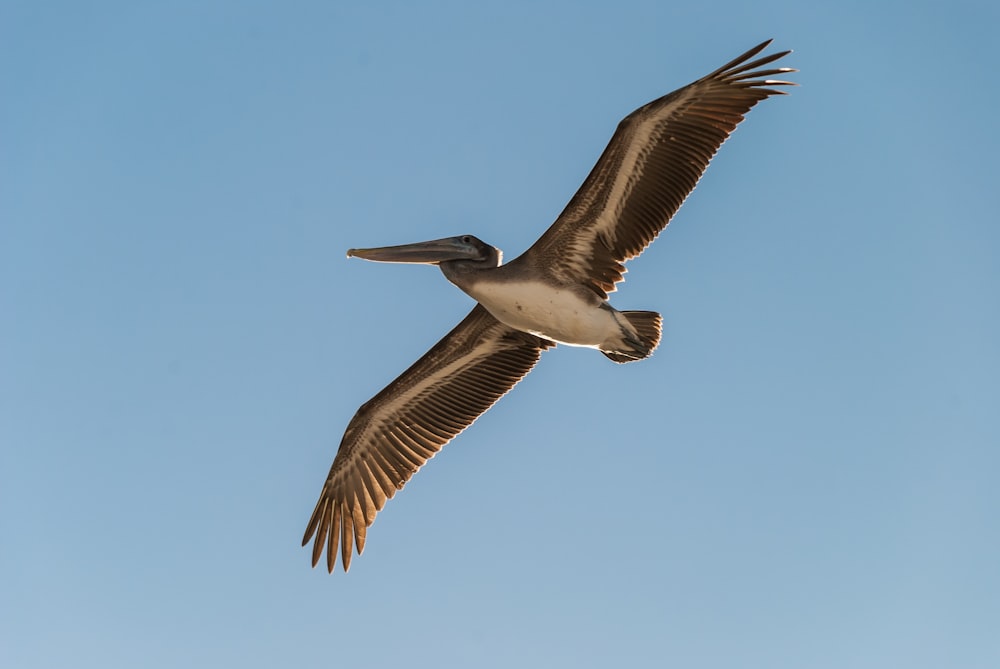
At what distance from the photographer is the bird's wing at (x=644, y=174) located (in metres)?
12.9

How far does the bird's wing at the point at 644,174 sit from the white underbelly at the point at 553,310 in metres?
0.26

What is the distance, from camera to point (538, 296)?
13469 mm

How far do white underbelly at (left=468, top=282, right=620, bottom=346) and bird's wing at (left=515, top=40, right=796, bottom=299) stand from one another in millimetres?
256

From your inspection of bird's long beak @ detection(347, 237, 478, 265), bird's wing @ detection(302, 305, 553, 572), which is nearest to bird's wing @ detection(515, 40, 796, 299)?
bird's long beak @ detection(347, 237, 478, 265)

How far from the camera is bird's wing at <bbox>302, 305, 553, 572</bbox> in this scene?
14820mm

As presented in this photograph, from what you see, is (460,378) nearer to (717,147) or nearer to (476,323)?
(476,323)

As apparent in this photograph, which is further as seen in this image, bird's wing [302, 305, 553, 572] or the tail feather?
bird's wing [302, 305, 553, 572]

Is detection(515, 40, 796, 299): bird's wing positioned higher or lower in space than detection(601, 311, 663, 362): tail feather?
higher

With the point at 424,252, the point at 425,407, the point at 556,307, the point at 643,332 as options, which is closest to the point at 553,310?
the point at 556,307

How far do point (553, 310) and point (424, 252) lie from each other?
1.76 meters

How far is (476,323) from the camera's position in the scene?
14797mm

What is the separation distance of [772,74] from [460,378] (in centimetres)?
518

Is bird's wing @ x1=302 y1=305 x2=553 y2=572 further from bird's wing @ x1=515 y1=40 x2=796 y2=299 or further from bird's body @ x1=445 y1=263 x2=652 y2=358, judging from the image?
bird's wing @ x1=515 y1=40 x2=796 y2=299

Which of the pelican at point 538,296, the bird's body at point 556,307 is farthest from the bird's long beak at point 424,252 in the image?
the bird's body at point 556,307
